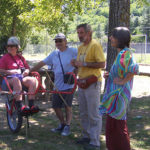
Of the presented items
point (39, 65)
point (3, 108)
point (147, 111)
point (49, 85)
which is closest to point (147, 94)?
point (147, 111)

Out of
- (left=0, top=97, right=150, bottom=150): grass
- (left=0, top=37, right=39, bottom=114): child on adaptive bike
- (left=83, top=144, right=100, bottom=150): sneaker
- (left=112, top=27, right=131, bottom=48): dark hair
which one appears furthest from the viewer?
(left=0, top=37, right=39, bottom=114): child on adaptive bike

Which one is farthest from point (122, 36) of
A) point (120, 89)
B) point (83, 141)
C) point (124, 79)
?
point (83, 141)

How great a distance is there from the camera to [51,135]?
5.26 metres

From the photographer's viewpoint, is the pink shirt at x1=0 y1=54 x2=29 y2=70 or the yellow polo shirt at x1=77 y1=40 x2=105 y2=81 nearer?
the yellow polo shirt at x1=77 y1=40 x2=105 y2=81

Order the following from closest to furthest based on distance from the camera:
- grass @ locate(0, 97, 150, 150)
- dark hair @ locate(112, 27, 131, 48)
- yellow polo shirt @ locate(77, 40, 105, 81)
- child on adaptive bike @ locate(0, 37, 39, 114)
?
dark hair @ locate(112, 27, 131, 48) < yellow polo shirt @ locate(77, 40, 105, 81) < grass @ locate(0, 97, 150, 150) < child on adaptive bike @ locate(0, 37, 39, 114)

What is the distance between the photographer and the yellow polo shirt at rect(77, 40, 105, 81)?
4.28 metres

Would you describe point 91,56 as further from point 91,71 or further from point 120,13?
point 120,13

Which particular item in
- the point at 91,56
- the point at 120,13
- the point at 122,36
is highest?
the point at 120,13

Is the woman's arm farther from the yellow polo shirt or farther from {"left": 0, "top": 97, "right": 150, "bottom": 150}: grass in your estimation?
{"left": 0, "top": 97, "right": 150, "bottom": 150}: grass

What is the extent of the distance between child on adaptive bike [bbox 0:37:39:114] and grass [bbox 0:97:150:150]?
1.69 feet

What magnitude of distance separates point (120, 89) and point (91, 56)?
109 cm

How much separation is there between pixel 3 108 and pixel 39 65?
3053mm

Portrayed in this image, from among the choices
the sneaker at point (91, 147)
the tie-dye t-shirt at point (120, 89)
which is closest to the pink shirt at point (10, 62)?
the sneaker at point (91, 147)

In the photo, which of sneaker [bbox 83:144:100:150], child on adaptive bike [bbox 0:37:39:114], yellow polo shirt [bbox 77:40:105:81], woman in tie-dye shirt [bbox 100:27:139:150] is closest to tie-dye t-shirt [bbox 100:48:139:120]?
woman in tie-dye shirt [bbox 100:27:139:150]
